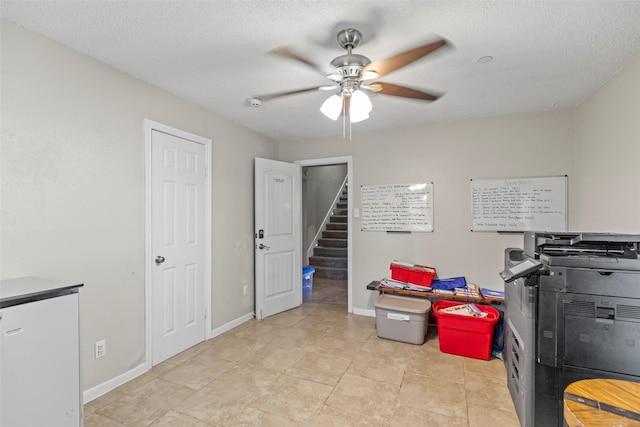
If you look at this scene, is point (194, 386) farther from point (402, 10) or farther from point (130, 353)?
point (402, 10)

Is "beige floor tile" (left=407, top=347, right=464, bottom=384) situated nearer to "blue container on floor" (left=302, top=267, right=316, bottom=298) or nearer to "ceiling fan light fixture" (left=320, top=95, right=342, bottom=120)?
"ceiling fan light fixture" (left=320, top=95, right=342, bottom=120)

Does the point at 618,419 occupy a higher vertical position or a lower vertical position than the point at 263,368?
higher

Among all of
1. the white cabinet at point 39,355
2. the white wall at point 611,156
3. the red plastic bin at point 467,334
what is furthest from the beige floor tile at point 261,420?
the white wall at point 611,156

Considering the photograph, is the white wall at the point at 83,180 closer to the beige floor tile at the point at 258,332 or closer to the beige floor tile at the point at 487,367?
the beige floor tile at the point at 258,332

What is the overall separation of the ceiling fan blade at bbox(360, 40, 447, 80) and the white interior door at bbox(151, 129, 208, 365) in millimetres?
1800

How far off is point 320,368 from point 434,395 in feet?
2.93

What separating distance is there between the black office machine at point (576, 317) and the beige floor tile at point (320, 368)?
1259 millimetres

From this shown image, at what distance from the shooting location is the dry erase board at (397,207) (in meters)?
3.60

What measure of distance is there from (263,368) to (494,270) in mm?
2529

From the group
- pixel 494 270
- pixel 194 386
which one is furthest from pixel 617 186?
pixel 194 386

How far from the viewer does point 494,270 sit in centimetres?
330

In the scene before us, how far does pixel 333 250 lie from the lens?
6.38m

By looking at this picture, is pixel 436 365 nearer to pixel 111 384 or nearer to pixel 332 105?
pixel 332 105

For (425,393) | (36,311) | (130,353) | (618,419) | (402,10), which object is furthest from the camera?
(130,353)
